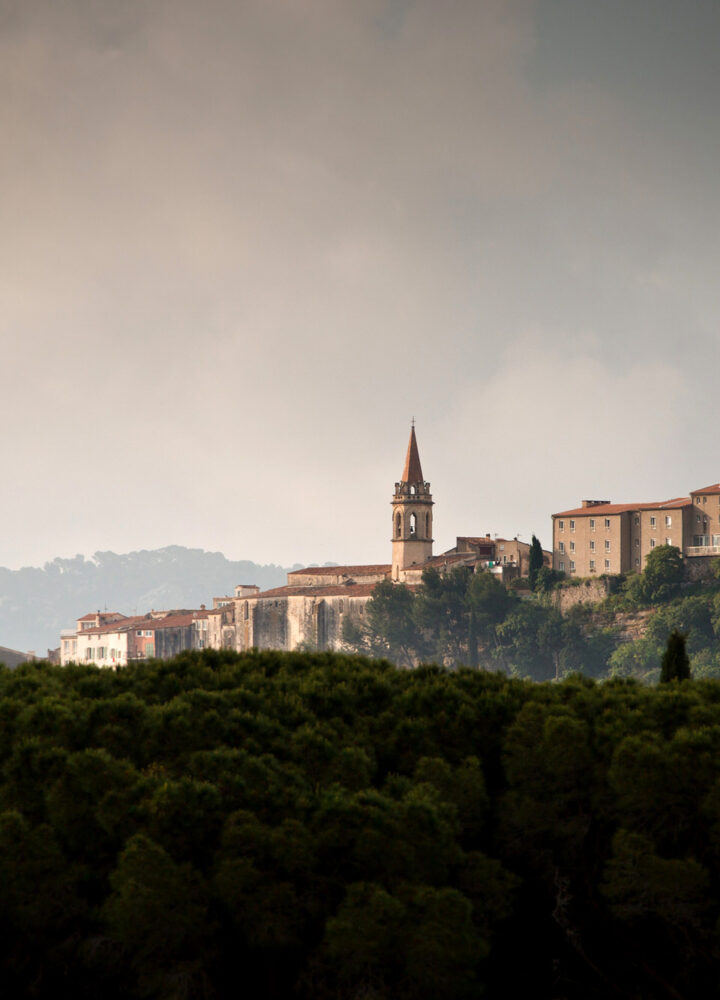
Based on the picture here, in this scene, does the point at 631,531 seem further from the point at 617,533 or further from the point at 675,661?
the point at 675,661

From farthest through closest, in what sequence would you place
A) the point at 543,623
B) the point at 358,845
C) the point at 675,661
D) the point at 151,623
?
the point at 151,623 → the point at 543,623 → the point at 675,661 → the point at 358,845

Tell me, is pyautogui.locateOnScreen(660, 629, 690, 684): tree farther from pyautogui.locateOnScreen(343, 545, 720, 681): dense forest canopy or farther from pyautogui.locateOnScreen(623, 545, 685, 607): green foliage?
pyautogui.locateOnScreen(623, 545, 685, 607): green foliage

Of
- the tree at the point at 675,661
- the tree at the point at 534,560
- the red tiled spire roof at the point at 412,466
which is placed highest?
the red tiled spire roof at the point at 412,466

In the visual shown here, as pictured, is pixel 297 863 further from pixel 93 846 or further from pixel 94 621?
pixel 94 621

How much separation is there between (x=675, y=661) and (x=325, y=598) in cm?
6493

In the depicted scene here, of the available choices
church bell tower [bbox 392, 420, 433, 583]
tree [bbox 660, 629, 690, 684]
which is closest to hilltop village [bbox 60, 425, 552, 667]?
church bell tower [bbox 392, 420, 433, 583]

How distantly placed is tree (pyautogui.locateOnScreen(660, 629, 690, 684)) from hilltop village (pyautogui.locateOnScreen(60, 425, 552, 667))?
60743 millimetres

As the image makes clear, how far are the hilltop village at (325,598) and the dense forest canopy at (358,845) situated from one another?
2588 inches

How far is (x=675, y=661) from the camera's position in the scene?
66.2 ft

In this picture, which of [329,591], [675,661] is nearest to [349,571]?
[329,591]

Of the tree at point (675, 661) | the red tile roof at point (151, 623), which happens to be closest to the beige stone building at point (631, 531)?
the red tile roof at point (151, 623)

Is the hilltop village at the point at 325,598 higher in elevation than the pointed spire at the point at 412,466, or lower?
lower

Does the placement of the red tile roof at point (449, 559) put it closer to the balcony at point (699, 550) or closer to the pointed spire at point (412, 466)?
the pointed spire at point (412, 466)

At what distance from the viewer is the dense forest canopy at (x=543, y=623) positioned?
241 ft
